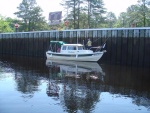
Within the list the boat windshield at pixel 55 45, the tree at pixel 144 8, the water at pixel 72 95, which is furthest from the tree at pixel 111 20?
the water at pixel 72 95

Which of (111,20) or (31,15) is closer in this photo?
(31,15)

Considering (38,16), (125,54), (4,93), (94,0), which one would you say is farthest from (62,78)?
(38,16)

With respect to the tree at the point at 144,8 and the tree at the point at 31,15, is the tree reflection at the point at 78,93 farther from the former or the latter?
the tree at the point at 31,15

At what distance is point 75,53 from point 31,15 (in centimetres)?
4041

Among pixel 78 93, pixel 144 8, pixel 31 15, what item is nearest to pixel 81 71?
pixel 78 93

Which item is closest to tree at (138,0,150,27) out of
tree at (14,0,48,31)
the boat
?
the boat

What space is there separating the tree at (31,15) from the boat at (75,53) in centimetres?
3593

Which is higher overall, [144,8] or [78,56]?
[144,8]

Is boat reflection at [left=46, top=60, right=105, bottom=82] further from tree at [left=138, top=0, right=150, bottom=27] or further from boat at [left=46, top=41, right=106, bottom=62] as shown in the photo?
tree at [left=138, top=0, right=150, bottom=27]

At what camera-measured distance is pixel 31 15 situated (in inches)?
2697

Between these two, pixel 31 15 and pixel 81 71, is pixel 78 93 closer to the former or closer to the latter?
pixel 81 71

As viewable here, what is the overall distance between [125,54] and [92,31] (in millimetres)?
5819

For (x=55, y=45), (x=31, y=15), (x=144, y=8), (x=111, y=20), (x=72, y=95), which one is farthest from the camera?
(x=111, y=20)

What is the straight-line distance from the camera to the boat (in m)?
30.0
